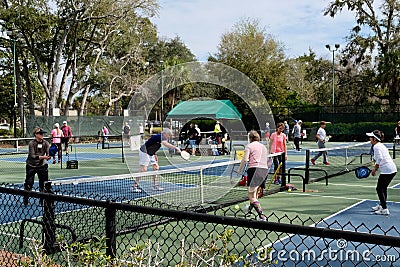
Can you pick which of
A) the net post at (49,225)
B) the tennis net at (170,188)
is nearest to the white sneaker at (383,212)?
the tennis net at (170,188)

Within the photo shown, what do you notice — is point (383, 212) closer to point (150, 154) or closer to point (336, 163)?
point (150, 154)

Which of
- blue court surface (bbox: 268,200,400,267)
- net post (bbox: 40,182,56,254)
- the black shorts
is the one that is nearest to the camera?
net post (bbox: 40,182,56,254)

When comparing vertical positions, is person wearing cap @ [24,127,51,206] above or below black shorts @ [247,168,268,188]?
above

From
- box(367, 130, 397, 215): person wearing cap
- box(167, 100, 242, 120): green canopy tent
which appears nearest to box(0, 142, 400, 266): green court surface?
box(367, 130, 397, 215): person wearing cap

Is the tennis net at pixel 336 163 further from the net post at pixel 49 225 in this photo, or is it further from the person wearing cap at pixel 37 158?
the net post at pixel 49 225

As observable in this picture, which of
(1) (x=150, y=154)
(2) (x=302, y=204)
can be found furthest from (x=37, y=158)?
(2) (x=302, y=204)

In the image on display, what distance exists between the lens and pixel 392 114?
36031mm

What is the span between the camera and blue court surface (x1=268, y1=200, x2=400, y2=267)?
19.3 ft

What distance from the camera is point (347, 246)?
6.41 meters

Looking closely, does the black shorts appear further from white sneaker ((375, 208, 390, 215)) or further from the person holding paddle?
the person holding paddle

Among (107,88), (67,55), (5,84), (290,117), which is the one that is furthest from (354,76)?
(5,84)

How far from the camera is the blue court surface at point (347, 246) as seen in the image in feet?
19.3

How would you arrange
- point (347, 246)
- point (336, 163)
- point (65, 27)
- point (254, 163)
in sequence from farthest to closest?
point (65, 27)
point (336, 163)
point (254, 163)
point (347, 246)

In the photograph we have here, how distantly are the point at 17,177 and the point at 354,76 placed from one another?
41.7m
